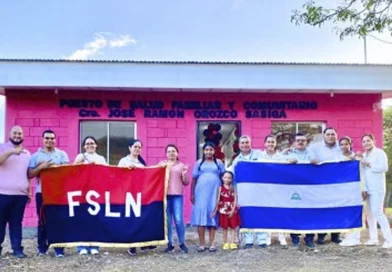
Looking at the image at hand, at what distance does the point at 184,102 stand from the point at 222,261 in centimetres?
455

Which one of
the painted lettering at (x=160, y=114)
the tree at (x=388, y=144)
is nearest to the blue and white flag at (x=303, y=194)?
the painted lettering at (x=160, y=114)

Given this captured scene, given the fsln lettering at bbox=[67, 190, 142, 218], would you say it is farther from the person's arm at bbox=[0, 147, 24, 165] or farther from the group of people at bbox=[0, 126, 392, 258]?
the person's arm at bbox=[0, 147, 24, 165]

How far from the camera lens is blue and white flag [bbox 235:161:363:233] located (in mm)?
7352

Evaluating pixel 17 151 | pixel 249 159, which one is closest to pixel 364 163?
pixel 249 159

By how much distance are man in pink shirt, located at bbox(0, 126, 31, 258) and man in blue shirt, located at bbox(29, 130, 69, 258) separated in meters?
0.11

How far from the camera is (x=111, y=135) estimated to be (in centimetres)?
1045

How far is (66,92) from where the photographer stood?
33.9ft

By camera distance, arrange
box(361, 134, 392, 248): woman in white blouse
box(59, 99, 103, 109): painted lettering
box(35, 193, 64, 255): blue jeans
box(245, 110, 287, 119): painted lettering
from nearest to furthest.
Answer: box(35, 193, 64, 255): blue jeans
box(361, 134, 392, 248): woman in white blouse
box(59, 99, 103, 109): painted lettering
box(245, 110, 287, 119): painted lettering

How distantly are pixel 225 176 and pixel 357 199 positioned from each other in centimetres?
191

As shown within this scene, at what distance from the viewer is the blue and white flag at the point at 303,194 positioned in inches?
289

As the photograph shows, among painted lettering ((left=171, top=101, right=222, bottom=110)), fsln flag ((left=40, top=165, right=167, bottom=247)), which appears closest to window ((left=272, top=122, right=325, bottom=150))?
painted lettering ((left=171, top=101, right=222, bottom=110))

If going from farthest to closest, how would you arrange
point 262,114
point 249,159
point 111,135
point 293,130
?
point 293,130 → point 262,114 → point 111,135 → point 249,159

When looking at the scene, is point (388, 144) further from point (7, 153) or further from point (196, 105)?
point (7, 153)

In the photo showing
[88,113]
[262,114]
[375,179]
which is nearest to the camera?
[375,179]
